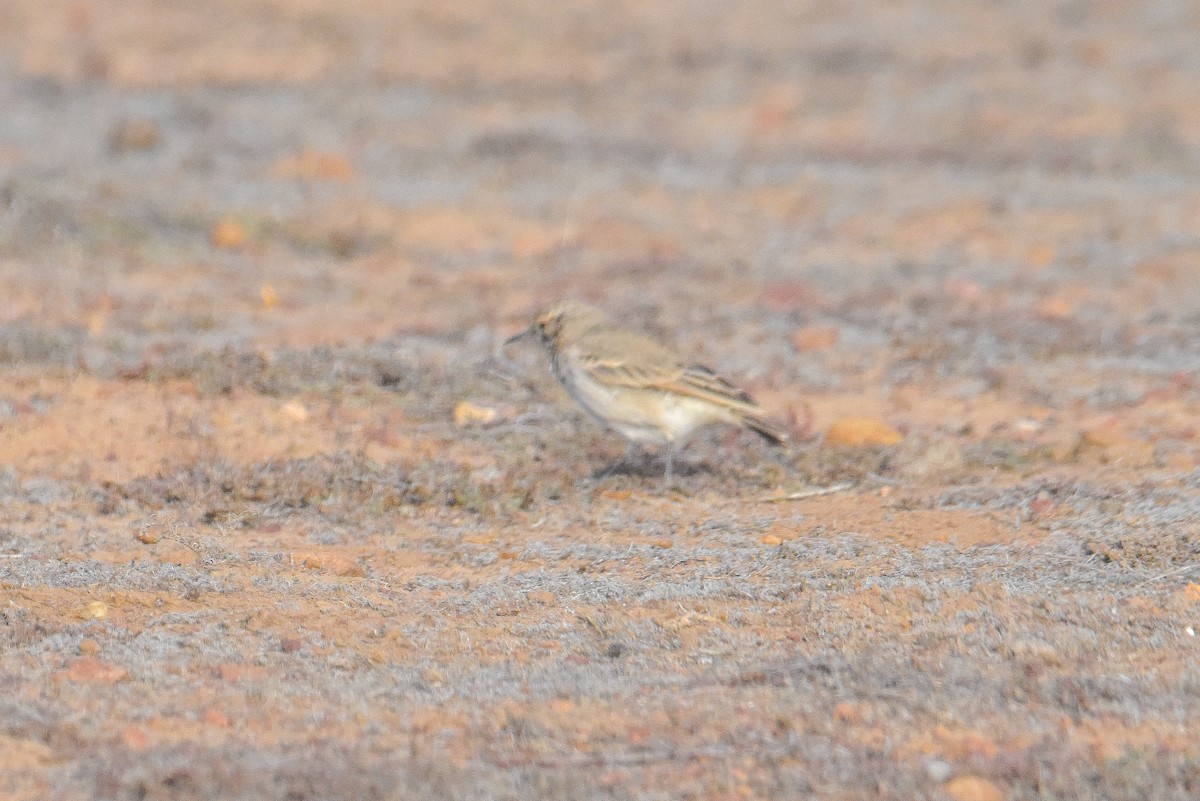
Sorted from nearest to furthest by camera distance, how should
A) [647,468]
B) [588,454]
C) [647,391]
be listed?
[647,391] → [647,468] → [588,454]

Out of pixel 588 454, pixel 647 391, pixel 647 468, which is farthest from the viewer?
pixel 588 454

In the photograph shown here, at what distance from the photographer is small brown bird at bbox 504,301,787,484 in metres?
9.52

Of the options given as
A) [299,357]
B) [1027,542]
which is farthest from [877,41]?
[1027,542]

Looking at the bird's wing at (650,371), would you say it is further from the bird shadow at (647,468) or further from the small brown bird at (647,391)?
the bird shadow at (647,468)

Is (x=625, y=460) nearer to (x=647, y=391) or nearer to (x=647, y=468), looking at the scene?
(x=647, y=468)

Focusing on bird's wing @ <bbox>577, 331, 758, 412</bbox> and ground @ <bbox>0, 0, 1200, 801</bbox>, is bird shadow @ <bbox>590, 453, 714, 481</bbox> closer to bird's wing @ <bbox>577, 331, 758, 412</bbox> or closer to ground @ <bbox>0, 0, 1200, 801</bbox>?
ground @ <bbox>0, 0, 1200, 801</bbox>

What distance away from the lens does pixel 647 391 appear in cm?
951

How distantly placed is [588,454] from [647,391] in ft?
2.58

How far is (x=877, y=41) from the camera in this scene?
2658 cm

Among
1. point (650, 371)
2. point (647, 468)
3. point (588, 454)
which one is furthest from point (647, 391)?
point (588, 454)

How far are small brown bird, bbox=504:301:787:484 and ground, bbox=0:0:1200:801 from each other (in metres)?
0.28

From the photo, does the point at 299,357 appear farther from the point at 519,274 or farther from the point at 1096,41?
the point at 1096,41

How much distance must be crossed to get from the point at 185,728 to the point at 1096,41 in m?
22.3

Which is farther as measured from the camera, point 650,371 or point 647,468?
point 647,468
